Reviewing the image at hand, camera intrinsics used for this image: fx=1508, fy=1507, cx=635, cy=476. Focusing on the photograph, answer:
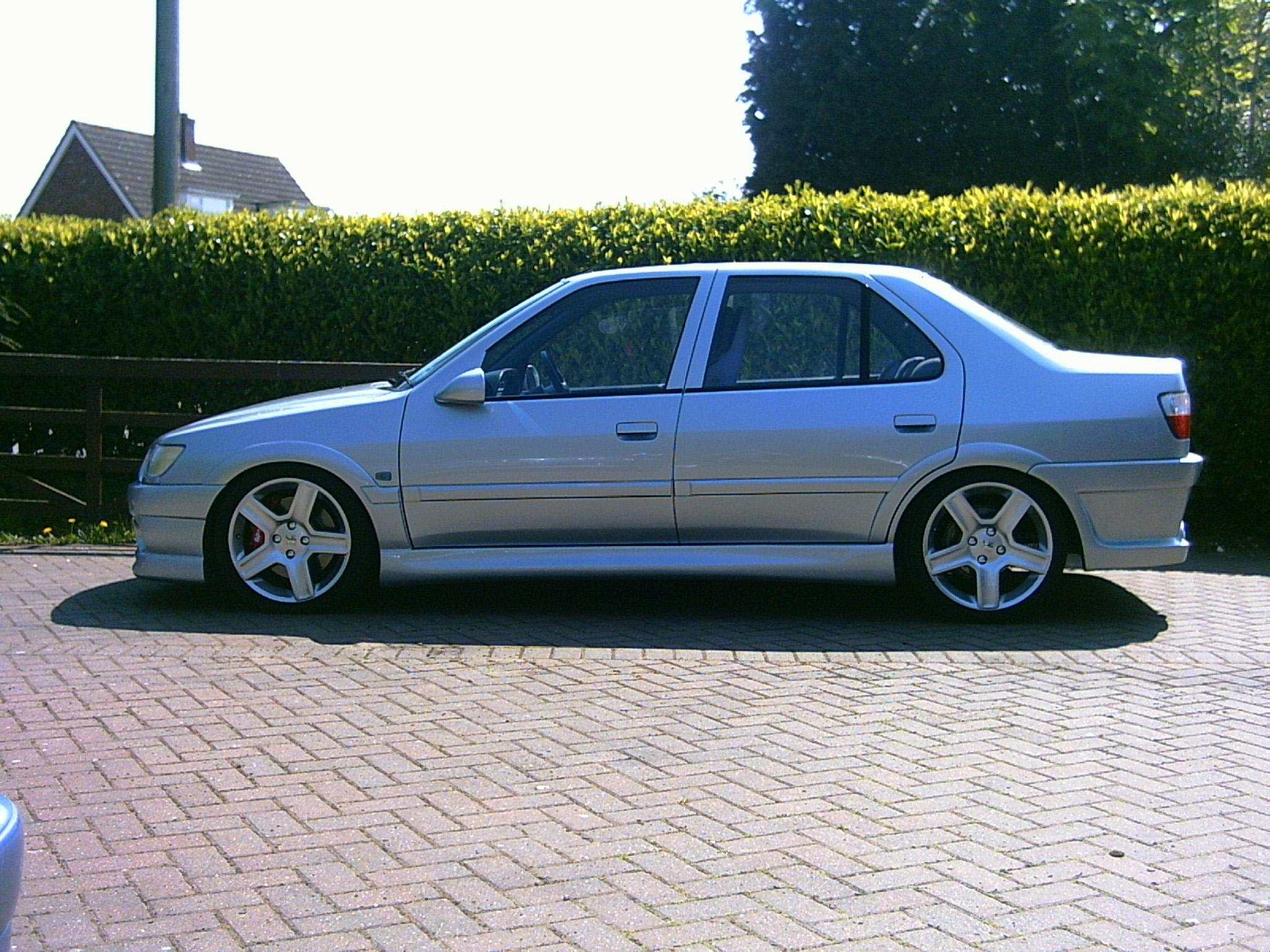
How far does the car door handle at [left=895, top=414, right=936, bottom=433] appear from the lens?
288 inches

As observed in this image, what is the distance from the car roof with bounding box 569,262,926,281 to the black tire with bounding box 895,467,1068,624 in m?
1.14

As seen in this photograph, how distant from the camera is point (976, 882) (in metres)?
4.10

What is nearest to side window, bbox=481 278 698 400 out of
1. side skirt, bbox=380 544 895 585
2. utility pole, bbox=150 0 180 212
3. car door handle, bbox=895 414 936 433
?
side skirt, bbox=380 544 895 585

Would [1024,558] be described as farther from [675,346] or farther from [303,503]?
[303,503]

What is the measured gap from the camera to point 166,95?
13.4 meters

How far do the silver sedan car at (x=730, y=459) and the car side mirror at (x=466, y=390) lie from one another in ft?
0.04

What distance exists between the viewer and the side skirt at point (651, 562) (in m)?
7.39

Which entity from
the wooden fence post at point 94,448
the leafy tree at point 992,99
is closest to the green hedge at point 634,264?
the wooden fence post at point 94,448

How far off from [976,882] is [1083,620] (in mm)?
3864

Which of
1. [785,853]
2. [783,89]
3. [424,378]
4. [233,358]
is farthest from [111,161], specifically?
[785,853]

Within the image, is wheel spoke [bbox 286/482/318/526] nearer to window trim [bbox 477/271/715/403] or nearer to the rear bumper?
window trim [bbox 477/271/715/403]

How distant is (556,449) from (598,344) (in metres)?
0.61

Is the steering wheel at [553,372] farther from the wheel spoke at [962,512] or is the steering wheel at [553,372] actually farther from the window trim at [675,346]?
the wheel spoke at [962,512]

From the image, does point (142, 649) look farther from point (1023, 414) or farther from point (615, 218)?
point (615, 218)
